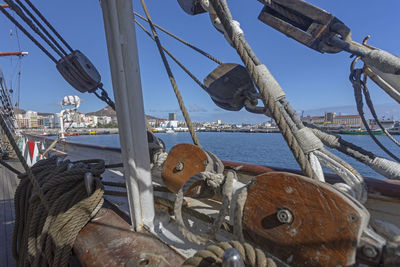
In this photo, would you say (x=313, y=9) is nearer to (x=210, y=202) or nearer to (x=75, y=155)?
(x=210, y=202)

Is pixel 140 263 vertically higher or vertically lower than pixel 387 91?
lower

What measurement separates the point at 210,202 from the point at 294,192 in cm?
84

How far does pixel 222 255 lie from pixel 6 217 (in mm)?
3134

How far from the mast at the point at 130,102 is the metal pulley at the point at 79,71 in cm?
129

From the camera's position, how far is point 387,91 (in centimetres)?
190

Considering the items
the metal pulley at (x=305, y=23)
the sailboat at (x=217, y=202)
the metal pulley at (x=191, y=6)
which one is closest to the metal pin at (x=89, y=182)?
the sailboat at (x=217, y=202)

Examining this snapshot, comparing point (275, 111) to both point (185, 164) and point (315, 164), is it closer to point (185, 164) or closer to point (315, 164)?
point (315, 164)

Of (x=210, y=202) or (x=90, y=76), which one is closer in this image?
(x=210, y=202)

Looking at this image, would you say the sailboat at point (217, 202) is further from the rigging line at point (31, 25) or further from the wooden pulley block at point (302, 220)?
the rigging line at point (31, 25)

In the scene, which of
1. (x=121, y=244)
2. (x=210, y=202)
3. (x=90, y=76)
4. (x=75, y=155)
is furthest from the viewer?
(x=75, y=155)

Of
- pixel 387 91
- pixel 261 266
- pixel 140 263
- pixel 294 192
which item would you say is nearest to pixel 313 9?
pixel 387 91

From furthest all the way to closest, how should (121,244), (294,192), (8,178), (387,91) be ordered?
(8,178)
(387,91)
(121,244)
(294,192)

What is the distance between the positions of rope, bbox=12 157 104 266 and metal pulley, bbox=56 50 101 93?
3.33 feet

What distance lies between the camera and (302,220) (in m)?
0.68
